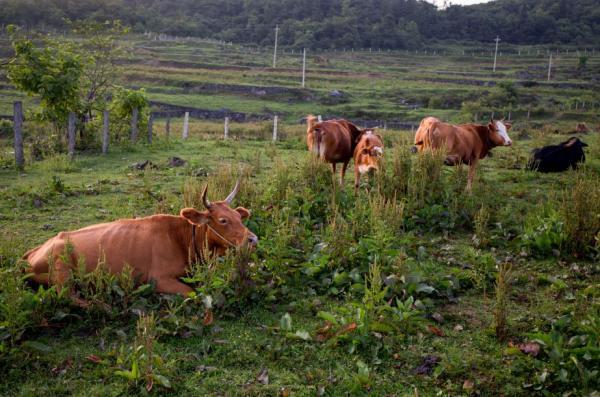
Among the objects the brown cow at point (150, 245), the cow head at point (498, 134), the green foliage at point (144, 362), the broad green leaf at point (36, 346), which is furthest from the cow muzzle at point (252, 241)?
the cow head at point (498, 134)

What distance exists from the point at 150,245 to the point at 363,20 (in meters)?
106

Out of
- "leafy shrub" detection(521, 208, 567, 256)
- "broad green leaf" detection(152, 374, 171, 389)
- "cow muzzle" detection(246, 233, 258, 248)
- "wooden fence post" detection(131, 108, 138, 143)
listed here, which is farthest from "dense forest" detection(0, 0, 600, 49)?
"broad green leaf" detection(152, 374, 171, 389)

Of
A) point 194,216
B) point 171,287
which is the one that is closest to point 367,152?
point 194,216

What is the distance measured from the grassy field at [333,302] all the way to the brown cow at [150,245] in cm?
21

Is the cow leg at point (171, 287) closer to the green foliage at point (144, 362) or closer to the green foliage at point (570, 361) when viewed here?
the green foliage at point (144, 362)

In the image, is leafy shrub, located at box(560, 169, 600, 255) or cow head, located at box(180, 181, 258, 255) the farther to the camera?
leafy shrub, located at box(560, 169, 600, 255)

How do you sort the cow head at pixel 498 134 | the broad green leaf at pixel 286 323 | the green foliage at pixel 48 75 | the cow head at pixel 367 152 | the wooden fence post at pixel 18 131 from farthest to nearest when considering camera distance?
the green foliage at pixel 48 75
the wooden fence post at pixel 18 131
the cow head at pixel 498 134
the cow head at pixel 367 152
the broad green leaf at pixel 286 323

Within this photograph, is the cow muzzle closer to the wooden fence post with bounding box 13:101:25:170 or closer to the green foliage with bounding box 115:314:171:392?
the green foliage with bounding box 115:314:171:392

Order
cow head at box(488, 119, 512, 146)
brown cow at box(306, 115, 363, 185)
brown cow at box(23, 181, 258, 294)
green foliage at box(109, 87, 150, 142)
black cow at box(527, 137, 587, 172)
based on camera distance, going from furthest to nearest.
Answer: green foliage at box(109, 87, 150, 142), black cow at box(527, 137, 587, 172), cow head at box(488, 119, 512, 146), brown cow at box(306, 115, 363, 185), brown cow at box(23, 181, 258, 294)

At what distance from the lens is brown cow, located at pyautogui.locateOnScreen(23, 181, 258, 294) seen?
520cm

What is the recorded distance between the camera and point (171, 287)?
17.3ft

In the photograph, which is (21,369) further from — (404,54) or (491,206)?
(404,54)

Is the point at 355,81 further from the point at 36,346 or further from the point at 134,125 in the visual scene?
the point at 36,346

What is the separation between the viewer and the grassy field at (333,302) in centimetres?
402
